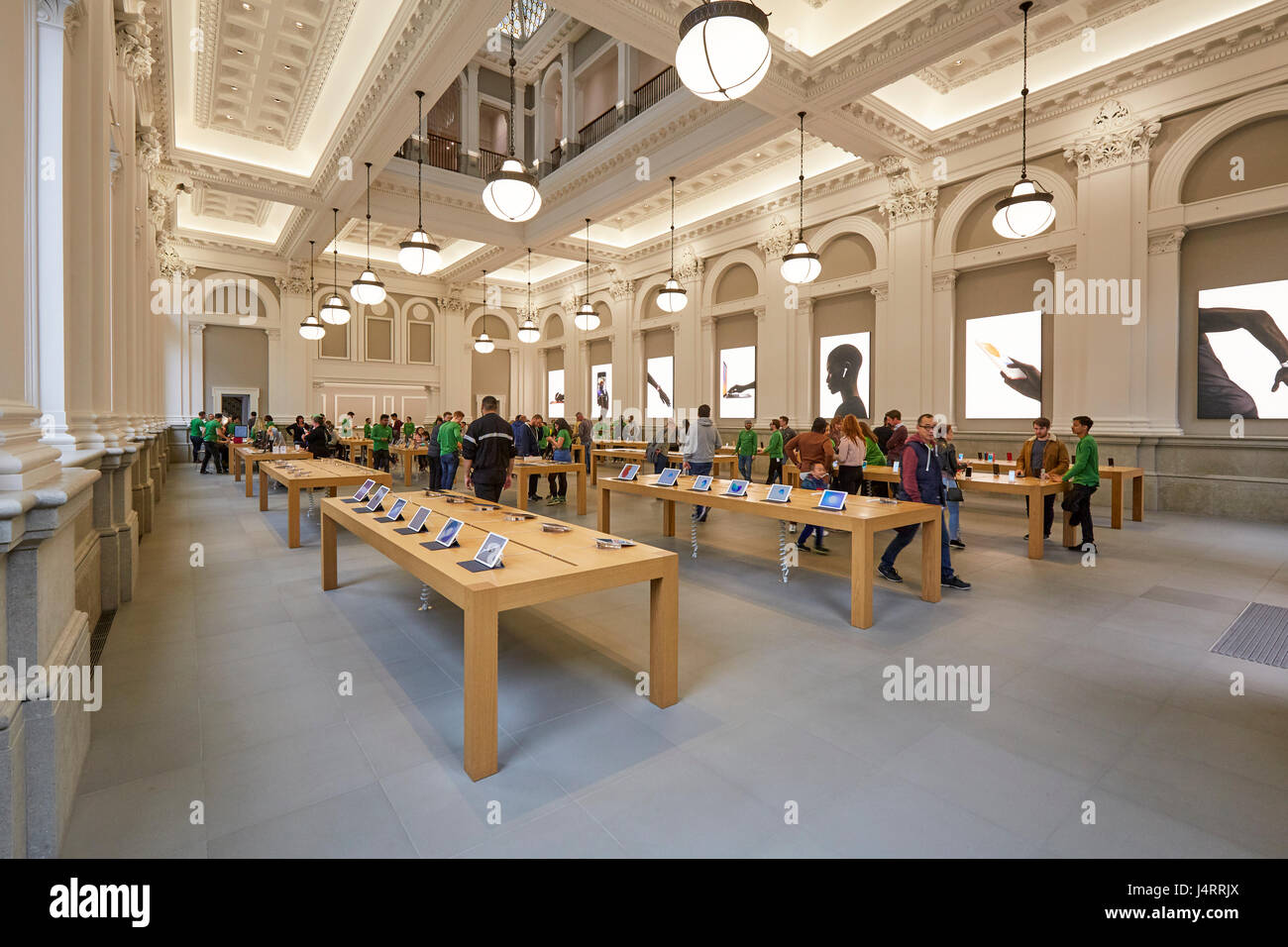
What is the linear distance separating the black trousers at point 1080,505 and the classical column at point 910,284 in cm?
500

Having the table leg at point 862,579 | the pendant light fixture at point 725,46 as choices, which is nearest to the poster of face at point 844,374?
the table leg at point 862,579

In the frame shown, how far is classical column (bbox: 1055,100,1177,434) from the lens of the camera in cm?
902

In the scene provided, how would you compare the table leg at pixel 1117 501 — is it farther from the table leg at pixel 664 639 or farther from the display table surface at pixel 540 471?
the table leg at pixel 664 639

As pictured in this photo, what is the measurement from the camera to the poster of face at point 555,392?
2273 cm

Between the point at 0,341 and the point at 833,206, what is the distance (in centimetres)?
1356

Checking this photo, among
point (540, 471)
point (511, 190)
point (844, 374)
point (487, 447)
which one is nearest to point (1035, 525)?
point (487, 447)

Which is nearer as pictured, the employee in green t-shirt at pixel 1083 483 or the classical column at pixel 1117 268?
the employee in green t-shirt at pixel 1083 483

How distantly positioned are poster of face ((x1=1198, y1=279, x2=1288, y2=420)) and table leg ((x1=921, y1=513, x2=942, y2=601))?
278 inches

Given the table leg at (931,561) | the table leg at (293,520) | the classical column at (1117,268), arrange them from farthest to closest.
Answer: the classical column at (1117,268), the table leg at (293,520), the table leg at (931,561)

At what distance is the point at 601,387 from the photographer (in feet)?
66.6

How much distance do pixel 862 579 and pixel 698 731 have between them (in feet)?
6.68

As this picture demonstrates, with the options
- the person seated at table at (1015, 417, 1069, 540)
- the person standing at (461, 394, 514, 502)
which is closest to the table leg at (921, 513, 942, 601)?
the person seated at table at (1015, 417, 1069, 540)

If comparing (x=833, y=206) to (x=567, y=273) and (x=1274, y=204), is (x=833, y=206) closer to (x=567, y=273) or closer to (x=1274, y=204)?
(x=1274, y=204)

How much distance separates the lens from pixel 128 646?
3799 millimetres
